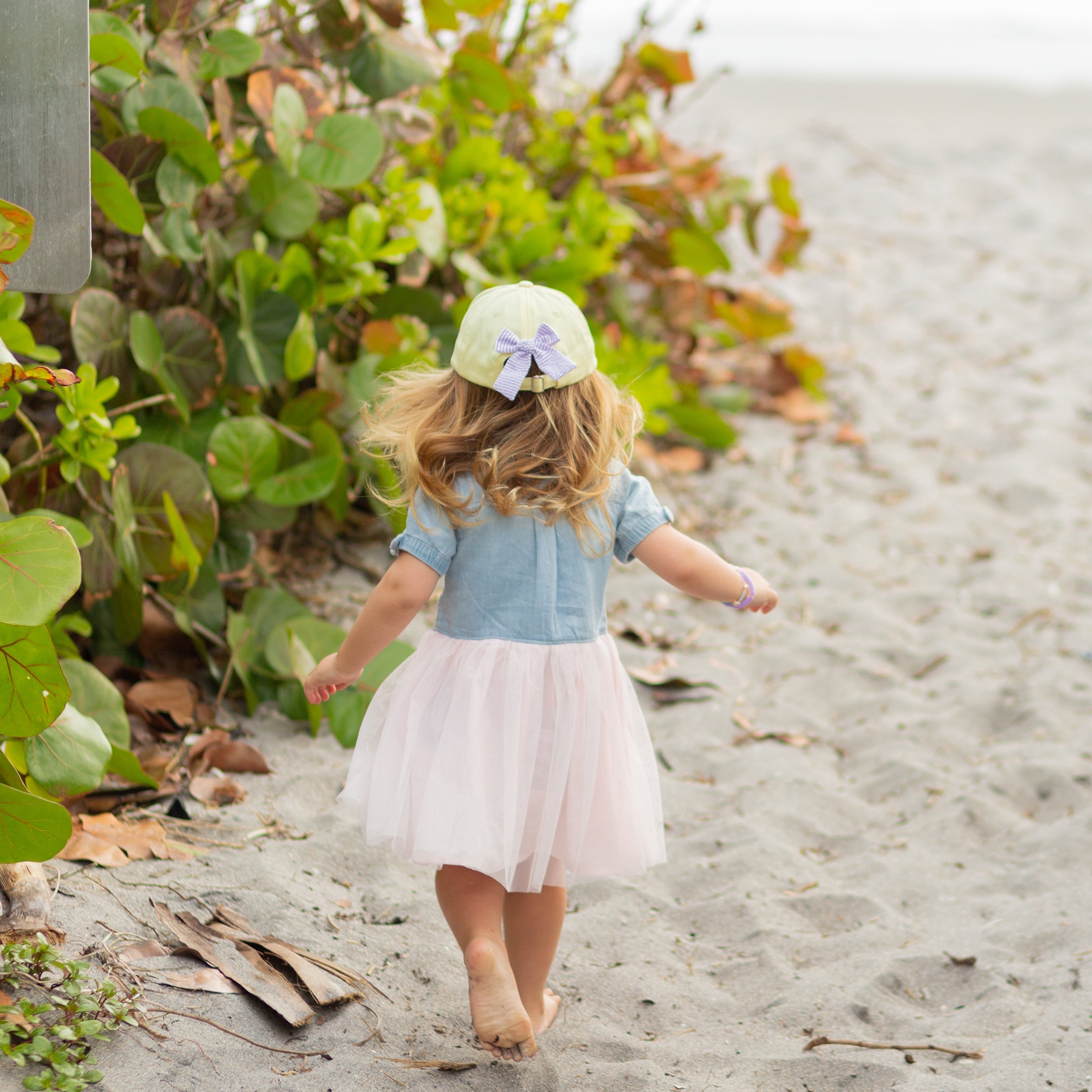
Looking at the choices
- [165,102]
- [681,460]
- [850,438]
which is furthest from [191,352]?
[850,438]

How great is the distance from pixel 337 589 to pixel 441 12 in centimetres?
137

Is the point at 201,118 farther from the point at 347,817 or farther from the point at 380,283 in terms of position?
the point at 347,817

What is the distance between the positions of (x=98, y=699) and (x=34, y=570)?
2.08 ft

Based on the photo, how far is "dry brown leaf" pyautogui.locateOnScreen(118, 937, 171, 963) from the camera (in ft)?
4.67

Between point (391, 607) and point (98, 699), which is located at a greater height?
point (391, 607)

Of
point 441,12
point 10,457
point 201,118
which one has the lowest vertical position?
point 10,457

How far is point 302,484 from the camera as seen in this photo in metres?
2.22

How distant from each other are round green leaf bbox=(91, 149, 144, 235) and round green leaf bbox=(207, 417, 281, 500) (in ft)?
1.35

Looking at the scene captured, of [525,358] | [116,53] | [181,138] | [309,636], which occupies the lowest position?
[309,636]

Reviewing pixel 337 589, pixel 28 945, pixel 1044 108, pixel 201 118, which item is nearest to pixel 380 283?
pixel 201 118

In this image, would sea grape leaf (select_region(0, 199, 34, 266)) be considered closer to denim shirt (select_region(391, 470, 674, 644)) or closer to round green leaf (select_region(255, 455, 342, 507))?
denim shirt (select_region(391, 470, 674, 644))

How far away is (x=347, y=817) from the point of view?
1.97 m

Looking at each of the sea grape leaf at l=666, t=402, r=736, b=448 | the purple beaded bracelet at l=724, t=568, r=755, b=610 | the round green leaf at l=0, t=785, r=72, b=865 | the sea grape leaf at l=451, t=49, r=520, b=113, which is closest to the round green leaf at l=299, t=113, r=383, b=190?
the sea grape leaf at l=451, t=49, r=520, b=113

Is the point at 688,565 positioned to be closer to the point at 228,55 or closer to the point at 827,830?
the point at 827,830
